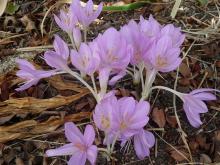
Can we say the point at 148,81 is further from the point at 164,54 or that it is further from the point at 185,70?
the point at 185,70

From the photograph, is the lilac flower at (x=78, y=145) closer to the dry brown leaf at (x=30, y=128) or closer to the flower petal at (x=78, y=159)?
the flower petal at (x=78, y=159)

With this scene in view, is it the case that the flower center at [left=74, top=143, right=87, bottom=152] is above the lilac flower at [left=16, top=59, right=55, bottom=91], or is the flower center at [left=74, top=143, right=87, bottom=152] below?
below

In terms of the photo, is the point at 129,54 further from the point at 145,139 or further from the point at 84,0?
the point at 84,0

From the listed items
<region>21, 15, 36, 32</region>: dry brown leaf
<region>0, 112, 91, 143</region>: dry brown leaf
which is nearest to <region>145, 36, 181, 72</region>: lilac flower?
<region>0, 112, 91, 143</region>: dry brown leaf

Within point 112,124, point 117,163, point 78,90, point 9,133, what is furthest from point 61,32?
point 112,124

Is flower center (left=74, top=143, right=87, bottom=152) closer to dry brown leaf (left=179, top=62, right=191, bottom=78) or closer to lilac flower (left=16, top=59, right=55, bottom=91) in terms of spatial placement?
lilac flower (left=16, top=59, right=55, bottom=91)

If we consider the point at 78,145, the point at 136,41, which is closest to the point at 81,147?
the point at 78,145
